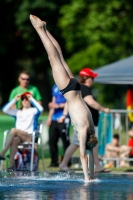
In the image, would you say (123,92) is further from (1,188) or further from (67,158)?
(1,188)

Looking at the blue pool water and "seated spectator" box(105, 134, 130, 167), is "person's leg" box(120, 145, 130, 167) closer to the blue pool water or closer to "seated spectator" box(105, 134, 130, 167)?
"seated spectator" box(105, 134, 130, 167)

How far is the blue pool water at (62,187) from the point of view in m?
10.0

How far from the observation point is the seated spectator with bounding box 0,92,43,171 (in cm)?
1491

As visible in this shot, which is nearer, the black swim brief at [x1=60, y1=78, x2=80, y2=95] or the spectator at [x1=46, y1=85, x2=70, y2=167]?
the black swim brief at [x1=60, y1=78, x2=80, y2=95]

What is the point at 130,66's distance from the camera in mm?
17062

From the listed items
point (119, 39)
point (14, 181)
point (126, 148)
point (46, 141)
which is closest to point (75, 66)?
point (119, 39)

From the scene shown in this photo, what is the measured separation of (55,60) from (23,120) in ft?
10.3

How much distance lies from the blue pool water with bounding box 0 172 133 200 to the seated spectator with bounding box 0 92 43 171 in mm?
1121

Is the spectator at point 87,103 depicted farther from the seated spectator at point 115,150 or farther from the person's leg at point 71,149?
the seated spectator at point 115,150

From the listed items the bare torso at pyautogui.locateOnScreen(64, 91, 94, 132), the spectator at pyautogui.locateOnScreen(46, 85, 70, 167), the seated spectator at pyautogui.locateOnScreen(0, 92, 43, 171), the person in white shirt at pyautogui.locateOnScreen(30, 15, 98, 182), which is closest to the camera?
the person in white shirt at pyautogui.locateOnScreen(30, 15, 98, 182)

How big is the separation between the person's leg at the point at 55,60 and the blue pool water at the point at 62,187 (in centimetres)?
151

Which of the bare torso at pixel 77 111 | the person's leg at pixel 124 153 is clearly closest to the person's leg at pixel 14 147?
the person's leg at pixel 124 153

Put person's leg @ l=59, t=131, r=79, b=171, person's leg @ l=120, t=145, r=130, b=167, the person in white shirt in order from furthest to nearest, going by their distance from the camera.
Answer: person's leg @ l=120, t=145, r=130, b=167 → person's leg @ l=59, t=131, r=79, b=171 → the person in white shirt

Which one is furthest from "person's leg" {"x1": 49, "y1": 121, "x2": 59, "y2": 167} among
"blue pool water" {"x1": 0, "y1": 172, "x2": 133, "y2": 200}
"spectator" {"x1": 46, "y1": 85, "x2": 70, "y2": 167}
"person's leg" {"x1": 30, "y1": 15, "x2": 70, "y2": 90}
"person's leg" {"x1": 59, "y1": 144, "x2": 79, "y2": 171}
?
"person's leg" {"x1": 30, "y1": 15, "x2": 70, "y2": 90}
